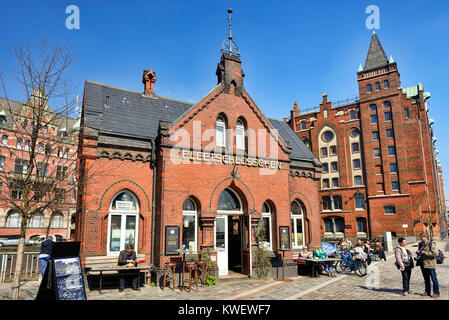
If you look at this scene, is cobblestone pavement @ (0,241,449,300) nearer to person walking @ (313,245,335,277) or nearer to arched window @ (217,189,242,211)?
person walking @ (313,245,335,277)

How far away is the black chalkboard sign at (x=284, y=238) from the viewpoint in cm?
1435

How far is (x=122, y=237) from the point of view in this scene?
12031 mm

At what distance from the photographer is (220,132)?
1434 cm

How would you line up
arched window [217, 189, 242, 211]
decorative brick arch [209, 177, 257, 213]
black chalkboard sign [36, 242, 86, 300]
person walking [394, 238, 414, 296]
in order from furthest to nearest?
arched window [217, 189, 242, 211]
decorative brick arch [209, 177, 257, 213]
person walking [394, 238, 414, 296]
black chalkboard sign [36, 242, 86, 300]

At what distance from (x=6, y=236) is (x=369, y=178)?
47494 millimetres

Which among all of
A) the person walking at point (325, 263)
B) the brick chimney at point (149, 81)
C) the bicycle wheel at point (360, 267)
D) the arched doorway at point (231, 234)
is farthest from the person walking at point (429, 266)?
the brick chimney at point (149, 81)

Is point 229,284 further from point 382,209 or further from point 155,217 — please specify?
point 382,209

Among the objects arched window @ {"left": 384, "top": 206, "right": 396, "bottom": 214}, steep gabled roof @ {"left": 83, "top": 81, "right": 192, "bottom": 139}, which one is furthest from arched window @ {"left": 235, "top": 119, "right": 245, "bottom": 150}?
arched window @ {"left": 384, "top": 206, "right": 396, "bottom": 214}

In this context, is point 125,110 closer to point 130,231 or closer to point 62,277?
point 130,231

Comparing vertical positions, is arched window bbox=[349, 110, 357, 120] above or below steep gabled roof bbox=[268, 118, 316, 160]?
above

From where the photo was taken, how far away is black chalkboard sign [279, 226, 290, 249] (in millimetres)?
14352

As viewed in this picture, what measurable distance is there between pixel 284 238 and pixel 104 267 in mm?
7782

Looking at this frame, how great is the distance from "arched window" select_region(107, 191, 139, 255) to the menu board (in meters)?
4.73

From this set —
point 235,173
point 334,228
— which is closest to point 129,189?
point 235,173
